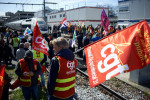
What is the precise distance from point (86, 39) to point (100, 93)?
5340mm

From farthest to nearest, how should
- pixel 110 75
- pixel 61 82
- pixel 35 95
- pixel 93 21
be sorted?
pixel 93 21
pixel 35 95
pixel 61 82
pixel 110 75

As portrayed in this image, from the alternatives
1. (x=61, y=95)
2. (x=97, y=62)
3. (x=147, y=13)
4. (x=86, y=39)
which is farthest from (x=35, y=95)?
(x=147, y=13)

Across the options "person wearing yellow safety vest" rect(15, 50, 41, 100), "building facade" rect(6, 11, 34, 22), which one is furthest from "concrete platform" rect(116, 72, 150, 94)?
"building facade" rect(6, 11, 34, 22)

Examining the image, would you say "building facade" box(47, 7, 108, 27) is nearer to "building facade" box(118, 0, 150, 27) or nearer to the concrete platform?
"building facade" box(118, 0, 150, 27)

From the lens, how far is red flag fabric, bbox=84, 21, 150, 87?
7.55ft

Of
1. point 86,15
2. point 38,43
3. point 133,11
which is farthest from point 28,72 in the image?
point 86,15

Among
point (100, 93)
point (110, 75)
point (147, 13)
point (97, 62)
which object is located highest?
point (147, 13)

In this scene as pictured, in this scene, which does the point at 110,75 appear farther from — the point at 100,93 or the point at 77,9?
the point at 77,9

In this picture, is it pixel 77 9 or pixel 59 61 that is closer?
pixel 59 61

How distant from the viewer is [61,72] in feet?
8.84

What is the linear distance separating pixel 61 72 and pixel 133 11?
1791 centimetres

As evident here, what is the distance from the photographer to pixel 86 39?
412 inches

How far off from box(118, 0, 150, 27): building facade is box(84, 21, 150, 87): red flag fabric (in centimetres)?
1531

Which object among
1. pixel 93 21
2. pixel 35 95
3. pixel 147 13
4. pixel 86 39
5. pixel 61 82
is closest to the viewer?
pixel 61 82
